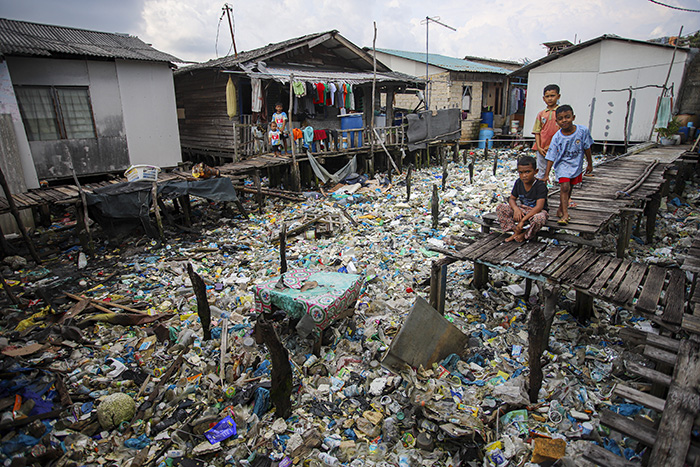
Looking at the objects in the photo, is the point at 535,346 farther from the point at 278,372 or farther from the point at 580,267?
the point at 278,372

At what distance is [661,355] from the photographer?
10.0 ft

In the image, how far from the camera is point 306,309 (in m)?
4.35

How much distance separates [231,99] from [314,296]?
914 cm

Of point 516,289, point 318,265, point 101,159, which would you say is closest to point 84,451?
point 318,265

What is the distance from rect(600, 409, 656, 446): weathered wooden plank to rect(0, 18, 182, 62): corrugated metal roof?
11813 mm

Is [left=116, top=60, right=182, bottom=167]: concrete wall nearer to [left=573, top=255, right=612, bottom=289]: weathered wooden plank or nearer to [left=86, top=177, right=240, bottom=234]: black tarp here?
[left=86, top=177, right=240, bottom=234]: black tarp

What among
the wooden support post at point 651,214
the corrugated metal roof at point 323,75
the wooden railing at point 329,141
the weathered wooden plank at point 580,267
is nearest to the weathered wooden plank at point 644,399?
the weathered wooden plank at point 580,267

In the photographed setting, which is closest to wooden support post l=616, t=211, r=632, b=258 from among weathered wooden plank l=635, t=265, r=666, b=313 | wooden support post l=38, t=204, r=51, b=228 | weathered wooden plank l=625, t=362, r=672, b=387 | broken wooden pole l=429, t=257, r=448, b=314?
weathered wooden plank l=635, t=265, r=666, b=313

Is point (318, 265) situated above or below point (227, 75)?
below

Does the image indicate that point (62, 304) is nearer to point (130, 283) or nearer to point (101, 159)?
point (130, 283)

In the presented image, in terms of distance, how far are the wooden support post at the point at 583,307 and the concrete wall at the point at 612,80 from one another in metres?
13.6

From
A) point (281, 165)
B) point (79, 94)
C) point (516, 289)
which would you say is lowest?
point (516, 289)

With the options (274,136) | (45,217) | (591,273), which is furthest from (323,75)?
(591,273)

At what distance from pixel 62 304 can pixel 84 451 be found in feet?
10.4
